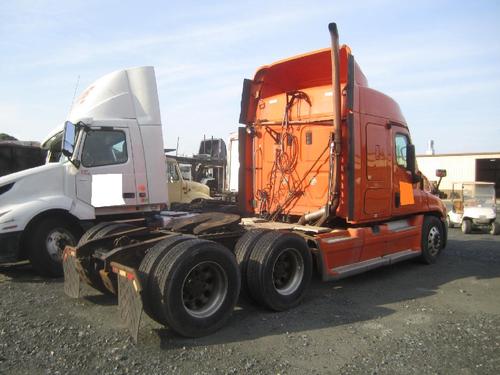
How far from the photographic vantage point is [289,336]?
432cm

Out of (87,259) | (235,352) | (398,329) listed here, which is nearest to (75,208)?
(87,259)

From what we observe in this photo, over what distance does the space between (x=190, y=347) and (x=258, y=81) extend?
472 centimetres

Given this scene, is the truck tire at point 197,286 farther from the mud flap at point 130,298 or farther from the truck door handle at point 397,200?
the truck door handle at point 397,200

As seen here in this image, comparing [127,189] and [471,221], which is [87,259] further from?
[471,221]

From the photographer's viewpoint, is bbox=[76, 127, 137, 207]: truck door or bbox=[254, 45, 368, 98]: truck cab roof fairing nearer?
bbox=[254, 45, 368, 98]: truck cab roof fairing

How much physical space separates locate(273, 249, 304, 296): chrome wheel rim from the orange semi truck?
14 mm

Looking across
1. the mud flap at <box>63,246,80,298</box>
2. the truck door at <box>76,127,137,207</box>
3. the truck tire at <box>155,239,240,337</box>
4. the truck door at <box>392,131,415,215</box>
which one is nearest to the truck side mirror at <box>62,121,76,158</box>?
the truck door at <box>76,127,137,207</box>

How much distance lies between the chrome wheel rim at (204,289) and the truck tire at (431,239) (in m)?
4.94

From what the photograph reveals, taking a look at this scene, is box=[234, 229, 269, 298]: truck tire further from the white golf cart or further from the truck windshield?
the truck windshield

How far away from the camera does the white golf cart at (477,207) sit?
42.9 feet

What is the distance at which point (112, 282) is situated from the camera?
4.64 metres

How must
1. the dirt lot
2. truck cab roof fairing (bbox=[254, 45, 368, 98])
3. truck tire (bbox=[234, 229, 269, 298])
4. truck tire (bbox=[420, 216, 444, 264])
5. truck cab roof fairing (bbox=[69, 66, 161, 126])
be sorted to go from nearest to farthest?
the dirt lot
truck tire (bbox=[234, 229, 269, 298])
truck cab roof fairing (bbox=[254, 45, 368, 98])
truck cab roof fairing (bbox=[69, 66, 161, 126])
truck tire (bbox=[420, 216, 444, 264])

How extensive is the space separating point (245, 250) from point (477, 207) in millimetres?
10914

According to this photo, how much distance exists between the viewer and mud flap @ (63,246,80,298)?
5.15 m
